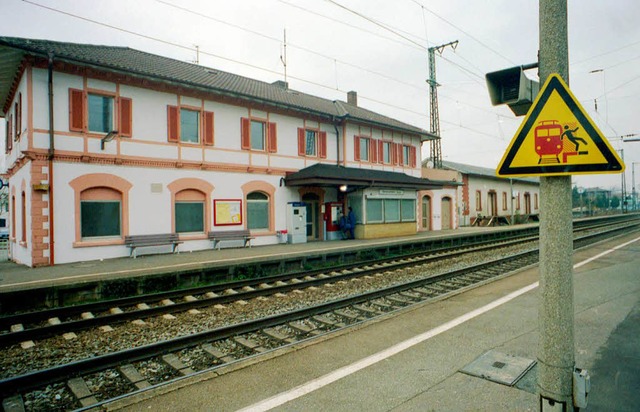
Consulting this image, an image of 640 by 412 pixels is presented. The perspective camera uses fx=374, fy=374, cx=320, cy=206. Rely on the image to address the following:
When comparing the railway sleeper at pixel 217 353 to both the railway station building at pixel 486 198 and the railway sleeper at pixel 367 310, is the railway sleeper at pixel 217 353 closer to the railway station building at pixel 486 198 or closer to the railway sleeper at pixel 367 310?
the railway sleeper at pixel 367 310

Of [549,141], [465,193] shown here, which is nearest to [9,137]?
[549,141]

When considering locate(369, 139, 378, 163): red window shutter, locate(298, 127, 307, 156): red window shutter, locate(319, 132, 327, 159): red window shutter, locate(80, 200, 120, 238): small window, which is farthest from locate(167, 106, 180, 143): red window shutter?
locate(369, 139, 378, 163): red window shutter

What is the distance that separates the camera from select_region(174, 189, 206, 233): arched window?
51.7ft

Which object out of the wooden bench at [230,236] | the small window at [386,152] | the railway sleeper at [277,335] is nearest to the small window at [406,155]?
the small window at [386,152]

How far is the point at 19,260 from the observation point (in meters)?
15.0

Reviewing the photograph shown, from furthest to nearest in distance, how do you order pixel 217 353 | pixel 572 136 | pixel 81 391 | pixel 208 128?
pixel 208 128, pixel 217 353, pixel 81 391, pixel 572 136

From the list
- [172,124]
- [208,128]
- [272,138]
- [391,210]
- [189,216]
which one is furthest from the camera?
[391,210]

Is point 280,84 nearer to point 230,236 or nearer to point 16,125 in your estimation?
point 230,236

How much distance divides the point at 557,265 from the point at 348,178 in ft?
54.2

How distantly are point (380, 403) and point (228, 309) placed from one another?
210 inches

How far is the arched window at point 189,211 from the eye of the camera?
15758 millimetres

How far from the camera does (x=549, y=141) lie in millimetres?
2451

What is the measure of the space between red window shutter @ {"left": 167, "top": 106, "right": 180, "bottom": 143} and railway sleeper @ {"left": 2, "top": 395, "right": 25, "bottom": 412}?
12.7 metres

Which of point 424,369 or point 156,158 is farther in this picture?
point 156,158
